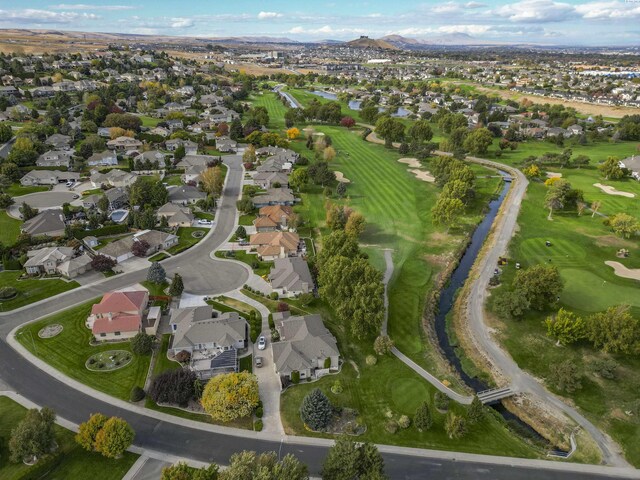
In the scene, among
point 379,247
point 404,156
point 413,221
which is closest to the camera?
point 379,247

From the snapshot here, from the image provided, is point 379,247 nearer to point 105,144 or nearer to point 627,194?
point 627,194

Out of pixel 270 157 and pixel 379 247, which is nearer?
pixel 379 247

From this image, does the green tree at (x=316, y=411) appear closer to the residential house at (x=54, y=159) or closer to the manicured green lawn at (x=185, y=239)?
the manicured green lawn at (x=185, y=239)

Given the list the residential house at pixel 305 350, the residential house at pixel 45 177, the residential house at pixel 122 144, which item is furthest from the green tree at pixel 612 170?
the residential house at pixel 45 177

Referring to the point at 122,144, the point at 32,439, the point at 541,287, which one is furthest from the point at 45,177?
the point at 541,287

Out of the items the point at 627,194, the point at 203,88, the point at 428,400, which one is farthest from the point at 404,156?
the point at 203,88
